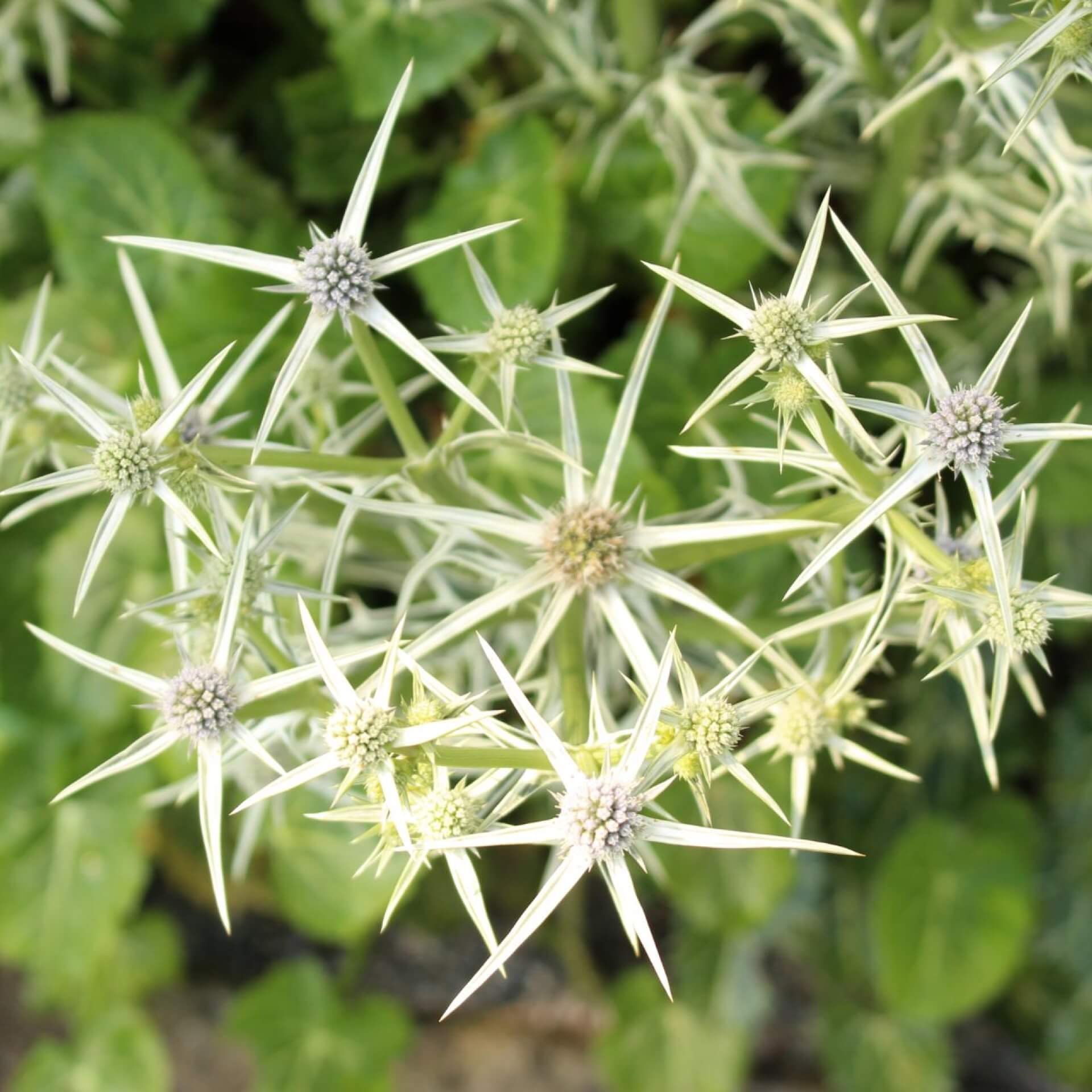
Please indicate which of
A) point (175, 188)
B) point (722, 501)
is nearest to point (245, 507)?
point (722, 501)

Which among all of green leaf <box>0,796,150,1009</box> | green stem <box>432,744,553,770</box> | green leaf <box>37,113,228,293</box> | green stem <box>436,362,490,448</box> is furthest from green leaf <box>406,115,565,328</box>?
green leaf <box>0,796,150,1009</box>

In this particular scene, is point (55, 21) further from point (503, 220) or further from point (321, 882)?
point (321, 882)

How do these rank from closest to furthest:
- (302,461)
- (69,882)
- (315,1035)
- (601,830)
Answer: (601,830)
(302,461)
(69,882)
(315,1035)

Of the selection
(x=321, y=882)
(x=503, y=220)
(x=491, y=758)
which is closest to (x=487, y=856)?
(x=321, y=882)

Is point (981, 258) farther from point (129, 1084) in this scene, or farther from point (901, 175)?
point (129, 1084)

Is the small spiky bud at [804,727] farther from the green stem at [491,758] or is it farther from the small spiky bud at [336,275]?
the small spiky bud at [336,275]
